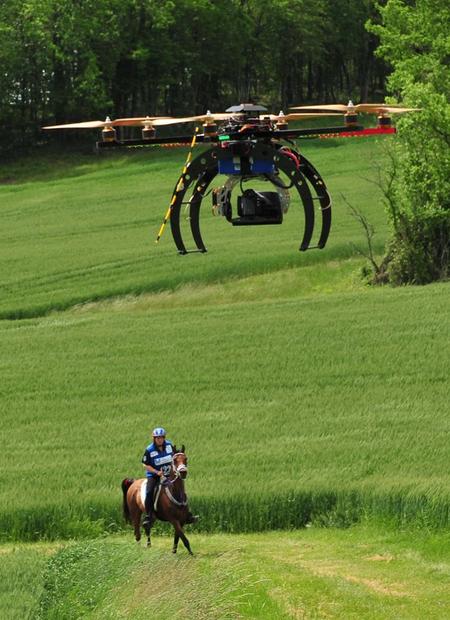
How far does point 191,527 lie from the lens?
2991cm

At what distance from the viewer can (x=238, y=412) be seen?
36656 mm

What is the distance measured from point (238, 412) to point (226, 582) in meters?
13.1

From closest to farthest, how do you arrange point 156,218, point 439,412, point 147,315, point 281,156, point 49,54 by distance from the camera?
point 281,156, point 439,412, point 147,315, point 156,218, point 49,54

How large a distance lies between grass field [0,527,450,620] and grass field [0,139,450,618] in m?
0.05

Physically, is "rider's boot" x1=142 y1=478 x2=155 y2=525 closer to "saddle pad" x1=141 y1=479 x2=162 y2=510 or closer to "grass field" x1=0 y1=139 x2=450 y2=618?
"saddle pad" x1=141 y1=479 x2=162 y2=510

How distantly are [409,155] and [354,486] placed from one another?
2483 centimetres

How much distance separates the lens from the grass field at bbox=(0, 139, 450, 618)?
987 inches

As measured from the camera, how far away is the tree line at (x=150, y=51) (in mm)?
94625

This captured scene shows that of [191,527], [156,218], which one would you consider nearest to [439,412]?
[191,527]

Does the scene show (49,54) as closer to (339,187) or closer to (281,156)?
(339,187)

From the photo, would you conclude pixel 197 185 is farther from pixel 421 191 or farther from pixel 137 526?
pixel 421 191

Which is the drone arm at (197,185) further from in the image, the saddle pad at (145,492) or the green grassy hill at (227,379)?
the green grassy hill at (227,379)

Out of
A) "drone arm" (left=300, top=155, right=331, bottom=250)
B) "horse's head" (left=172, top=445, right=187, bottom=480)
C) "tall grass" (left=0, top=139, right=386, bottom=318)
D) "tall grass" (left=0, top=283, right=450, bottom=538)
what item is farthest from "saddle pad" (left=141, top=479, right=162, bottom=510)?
"tall grass" (left=0, top=139, right=386, bottom=318)

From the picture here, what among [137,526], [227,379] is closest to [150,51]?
[227,379]
